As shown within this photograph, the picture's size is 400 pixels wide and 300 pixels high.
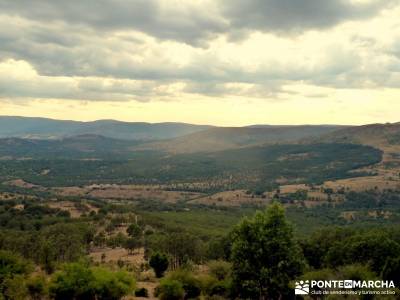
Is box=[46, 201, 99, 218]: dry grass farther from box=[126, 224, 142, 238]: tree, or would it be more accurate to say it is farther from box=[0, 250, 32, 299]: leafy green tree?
box=[0, 250, 32, 299]: leafy green tree

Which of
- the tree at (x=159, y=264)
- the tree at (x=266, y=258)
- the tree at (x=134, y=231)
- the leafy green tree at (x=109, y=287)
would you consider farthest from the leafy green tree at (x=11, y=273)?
the tree at (x=134, y=231)

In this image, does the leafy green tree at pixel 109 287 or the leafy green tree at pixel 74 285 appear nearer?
the leafy green tree at pixel 74 285

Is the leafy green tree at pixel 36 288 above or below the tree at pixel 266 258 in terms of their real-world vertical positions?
below

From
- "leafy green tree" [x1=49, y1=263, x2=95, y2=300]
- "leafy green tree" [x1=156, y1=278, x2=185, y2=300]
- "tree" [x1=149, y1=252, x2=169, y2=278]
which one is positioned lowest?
"tree" [x1=149, y1=252, x2=169, y2=278]

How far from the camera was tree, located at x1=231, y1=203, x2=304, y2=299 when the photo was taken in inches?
1901

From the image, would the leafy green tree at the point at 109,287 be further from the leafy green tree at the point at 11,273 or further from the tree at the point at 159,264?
the tree at the point at 159,264

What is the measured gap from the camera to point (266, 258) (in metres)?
49.2

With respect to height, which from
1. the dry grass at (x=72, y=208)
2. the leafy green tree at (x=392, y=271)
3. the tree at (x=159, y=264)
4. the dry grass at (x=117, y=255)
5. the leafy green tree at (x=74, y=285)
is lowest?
the dry grass at (x=72, y=208)

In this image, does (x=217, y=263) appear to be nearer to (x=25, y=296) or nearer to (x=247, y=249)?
(x=247, y=249)

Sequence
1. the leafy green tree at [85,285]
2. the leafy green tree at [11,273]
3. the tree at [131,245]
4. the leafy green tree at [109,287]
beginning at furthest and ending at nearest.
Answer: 1. the tree at [131,245]
2. the leafy green tree at [109,287]
3. the leafy green tree at [85,285]
4. the leafy green tree at [11,273]

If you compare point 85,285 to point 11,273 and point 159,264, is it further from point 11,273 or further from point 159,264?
point 159,264

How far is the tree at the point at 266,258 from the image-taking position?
48.3 m

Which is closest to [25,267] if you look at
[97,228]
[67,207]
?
[97,228]

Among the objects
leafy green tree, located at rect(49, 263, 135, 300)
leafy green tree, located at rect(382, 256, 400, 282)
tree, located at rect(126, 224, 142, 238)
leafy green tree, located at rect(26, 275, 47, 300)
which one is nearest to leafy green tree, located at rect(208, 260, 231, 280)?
leafy green tree, located at rect(49, 263, 135, 300)
